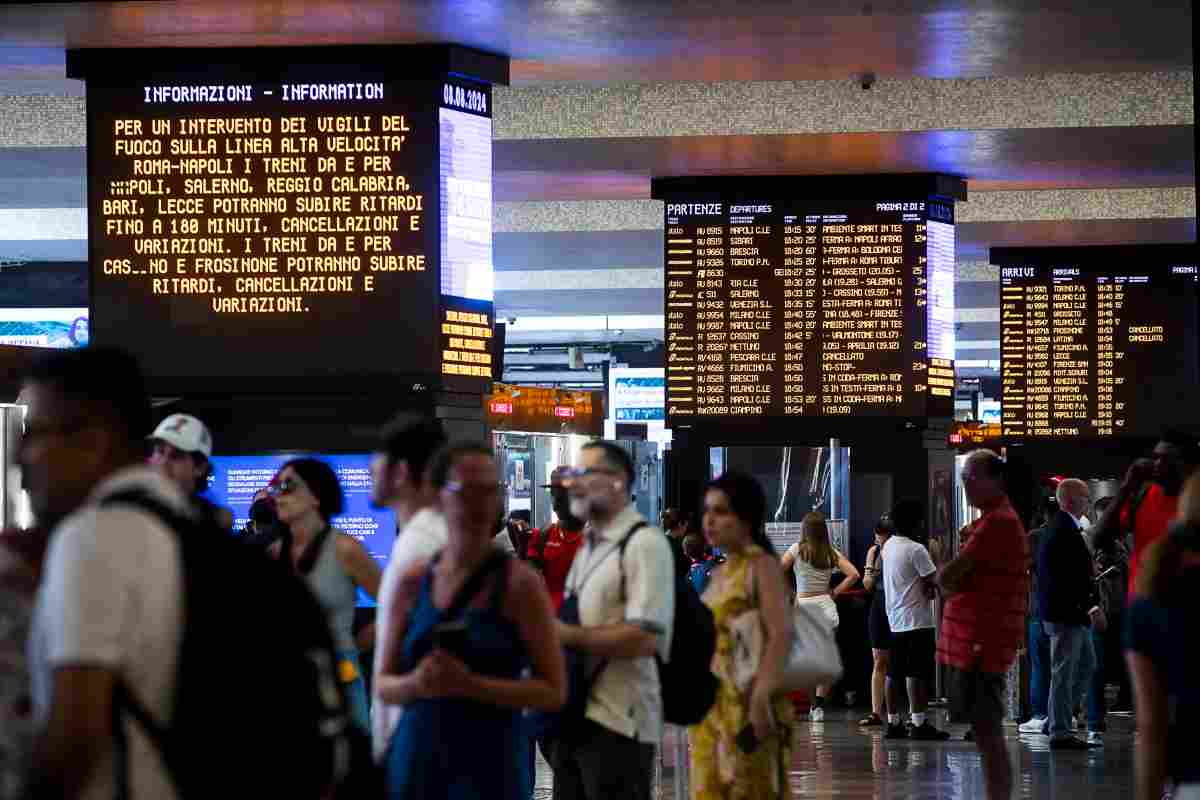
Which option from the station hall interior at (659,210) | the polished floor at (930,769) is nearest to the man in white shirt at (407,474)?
the polished floor at (930,769)

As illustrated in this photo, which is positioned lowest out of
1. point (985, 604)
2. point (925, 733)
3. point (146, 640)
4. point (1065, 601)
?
point (925, 733)

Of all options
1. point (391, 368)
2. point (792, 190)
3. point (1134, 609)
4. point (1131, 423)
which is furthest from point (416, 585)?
point (1131, 423)

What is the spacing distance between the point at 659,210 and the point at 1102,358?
456 cm

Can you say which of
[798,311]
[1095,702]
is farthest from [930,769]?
[798,311]

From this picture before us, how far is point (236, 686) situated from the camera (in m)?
2.84

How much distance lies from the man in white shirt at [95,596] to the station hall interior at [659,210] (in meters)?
7.28

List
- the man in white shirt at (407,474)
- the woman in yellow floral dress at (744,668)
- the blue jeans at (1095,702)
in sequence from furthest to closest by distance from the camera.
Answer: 1. the blue jeans at (1095,702)
2. the woman in yellow floral dress at (744,668)
3. the man in white shirt at (407,474)

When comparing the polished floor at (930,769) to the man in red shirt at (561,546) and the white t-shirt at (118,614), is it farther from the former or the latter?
the white t-shirt at (118,614)

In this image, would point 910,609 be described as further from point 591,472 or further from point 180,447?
point 591,472

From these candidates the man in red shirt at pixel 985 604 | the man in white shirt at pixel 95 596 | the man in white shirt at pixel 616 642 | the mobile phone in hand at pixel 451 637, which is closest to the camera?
the man in white shirt at pixel 95 596

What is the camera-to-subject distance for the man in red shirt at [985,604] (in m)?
8.15

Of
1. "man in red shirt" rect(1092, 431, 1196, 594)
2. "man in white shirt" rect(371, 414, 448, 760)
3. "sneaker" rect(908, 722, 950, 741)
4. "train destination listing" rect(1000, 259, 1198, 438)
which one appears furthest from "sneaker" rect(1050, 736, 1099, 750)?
"man in white shirt" rect(371, 414, 448, 760)

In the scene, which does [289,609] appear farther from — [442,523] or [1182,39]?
[1182,39]

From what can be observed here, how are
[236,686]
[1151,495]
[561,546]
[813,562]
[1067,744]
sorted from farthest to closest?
[813,562] < [1067,744] < [561,546] < [1151,495] < [236,686]
